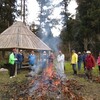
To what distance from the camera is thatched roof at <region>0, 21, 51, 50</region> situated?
24.0m

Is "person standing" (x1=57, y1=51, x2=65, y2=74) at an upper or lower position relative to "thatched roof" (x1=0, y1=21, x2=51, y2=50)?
lower

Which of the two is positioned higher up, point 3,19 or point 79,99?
point 3,19

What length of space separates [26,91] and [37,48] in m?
12.8

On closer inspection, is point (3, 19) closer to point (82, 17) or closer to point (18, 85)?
point (82, 17)

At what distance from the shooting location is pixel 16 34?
25438 millimetres

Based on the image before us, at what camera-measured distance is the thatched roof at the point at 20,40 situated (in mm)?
23955

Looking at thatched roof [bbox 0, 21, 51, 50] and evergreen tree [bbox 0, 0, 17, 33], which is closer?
thatched roof [bbox 0, 21, 51, 50]

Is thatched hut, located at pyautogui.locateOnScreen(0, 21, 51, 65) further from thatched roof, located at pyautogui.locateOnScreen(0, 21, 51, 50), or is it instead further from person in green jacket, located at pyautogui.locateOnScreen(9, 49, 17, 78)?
person in green jacket, located at pyautogui.locateOnScreen(9, 49, 17, 78)

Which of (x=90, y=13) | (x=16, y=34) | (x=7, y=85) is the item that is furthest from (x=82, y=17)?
(x=7, y=85)

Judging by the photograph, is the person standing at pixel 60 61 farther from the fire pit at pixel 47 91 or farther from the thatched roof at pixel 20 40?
the fire pit at pixel 47 91

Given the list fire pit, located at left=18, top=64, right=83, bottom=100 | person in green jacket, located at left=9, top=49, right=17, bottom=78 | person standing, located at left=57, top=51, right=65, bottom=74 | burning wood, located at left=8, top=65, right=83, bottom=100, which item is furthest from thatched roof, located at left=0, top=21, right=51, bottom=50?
fire pit, located at left=18, top=64, right=83, bottom=100

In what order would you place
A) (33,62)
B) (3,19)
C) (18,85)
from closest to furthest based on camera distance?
(18,85) → (33,62) → (3,19)

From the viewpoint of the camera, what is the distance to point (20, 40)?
24594mm

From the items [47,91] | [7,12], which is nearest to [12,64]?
[47,91]
